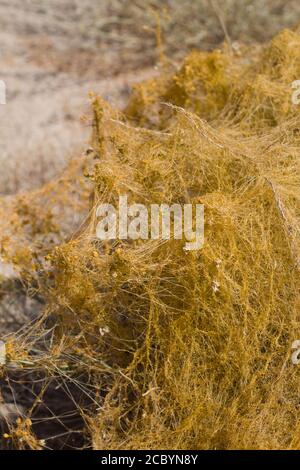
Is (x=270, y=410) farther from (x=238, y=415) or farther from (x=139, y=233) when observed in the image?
(x=139, y=233)

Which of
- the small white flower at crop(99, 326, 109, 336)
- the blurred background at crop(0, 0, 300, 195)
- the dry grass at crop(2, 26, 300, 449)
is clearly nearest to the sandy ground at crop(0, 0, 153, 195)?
the blurred background at crop(0, 0, 300, 195)

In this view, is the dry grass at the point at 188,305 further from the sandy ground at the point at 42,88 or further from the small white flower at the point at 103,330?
the sandy ground at the point at 42,88

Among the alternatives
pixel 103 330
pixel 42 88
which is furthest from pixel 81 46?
pixel 103 330

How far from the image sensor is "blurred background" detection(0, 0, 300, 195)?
4.02m

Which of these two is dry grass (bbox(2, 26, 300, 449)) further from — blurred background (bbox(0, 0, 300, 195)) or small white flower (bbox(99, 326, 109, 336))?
blurred background (bbox(0, 0, 300, 195))

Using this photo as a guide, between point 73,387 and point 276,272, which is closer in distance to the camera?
point 276,272

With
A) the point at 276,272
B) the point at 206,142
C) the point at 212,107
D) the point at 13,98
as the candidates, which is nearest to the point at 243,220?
the point at 276,272

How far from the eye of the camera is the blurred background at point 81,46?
4016 millimetres

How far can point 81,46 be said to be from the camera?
4.72 metres

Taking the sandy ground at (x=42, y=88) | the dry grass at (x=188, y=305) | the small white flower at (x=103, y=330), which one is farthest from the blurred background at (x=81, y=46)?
the small white flower at (x=103, y=330)

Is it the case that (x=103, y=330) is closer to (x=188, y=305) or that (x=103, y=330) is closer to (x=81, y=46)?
(x=188, y=305)

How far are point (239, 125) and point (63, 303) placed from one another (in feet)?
3.48
